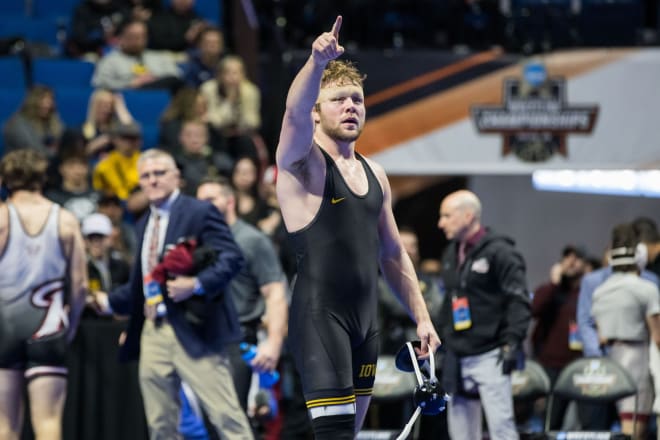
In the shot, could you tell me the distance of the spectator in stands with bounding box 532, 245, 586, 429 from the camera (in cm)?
1054

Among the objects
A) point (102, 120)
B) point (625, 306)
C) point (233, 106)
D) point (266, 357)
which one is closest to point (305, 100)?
point (266, 357)

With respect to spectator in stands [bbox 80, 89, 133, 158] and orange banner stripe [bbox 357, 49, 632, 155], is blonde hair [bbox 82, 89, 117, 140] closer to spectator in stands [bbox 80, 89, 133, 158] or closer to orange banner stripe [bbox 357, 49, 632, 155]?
spectator in stands [bbox 80, 89, 133, 158]

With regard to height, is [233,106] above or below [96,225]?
above

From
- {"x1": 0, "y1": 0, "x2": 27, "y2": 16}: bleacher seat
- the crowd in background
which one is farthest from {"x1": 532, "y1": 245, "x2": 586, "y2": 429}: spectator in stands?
{"x1": 0, "y1": 0, "x2": 27, "y2": 16}: bleacher seat

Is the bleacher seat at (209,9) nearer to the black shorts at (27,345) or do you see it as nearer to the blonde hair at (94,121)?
the blonde hair at (94,121)

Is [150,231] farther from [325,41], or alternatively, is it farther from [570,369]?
[570,369]

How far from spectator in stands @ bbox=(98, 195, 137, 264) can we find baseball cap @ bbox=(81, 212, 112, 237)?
0.40m

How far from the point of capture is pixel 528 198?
44.2 feet

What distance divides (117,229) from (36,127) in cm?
169

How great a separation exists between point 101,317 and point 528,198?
6296mm

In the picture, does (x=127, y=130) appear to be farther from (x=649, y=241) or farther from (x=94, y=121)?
(x=649, y=241)

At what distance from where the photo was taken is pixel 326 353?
4988mm

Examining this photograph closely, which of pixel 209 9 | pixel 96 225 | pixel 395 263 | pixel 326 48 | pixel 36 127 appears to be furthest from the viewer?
pixel 209 9

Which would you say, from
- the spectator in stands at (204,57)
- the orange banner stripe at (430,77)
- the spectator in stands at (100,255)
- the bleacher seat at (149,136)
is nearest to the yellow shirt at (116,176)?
the bleacher seat at (149,136)
